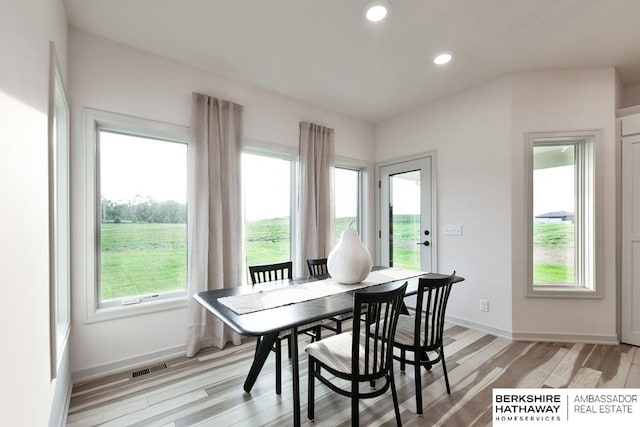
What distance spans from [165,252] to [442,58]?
10.9 feet

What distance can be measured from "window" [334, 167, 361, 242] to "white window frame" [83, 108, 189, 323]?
2387 millimetres

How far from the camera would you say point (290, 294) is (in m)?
2.01

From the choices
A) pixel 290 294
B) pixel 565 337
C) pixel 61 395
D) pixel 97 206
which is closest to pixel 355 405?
pixel 290 294

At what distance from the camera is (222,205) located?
2.89 m

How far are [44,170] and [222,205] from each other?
1.56 meters

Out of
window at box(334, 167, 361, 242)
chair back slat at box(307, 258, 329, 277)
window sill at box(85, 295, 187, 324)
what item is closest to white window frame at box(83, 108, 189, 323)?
window sill at box(85, 295, 187, 324)

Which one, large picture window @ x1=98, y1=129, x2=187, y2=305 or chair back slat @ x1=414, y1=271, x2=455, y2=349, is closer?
chair back slat @ x1=414, y1=271, x2=455, y2=349

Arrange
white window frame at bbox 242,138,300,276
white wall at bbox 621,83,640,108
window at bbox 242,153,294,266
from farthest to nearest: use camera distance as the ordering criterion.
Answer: white window frame at bbox 242,138,300,276 < window at bbox 242,153,294,266 < white wall at bbox 621,83,640,108

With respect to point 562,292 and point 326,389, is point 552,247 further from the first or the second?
point 326,389

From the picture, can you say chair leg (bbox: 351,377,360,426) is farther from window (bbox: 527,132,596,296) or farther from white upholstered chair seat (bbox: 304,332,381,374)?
window (bbox: 527,132,596,296)

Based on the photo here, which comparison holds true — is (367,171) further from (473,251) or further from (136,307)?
(136,307)

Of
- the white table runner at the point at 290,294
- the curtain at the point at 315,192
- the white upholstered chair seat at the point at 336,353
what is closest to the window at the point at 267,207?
the curtain at the point at 315,192

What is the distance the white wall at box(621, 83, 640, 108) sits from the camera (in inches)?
125

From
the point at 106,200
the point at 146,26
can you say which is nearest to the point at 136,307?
the point at 106,200
